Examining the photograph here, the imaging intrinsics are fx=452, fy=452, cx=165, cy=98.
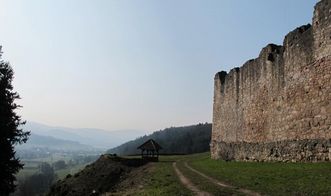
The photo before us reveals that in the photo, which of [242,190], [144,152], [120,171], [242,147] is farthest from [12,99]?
[144,152]

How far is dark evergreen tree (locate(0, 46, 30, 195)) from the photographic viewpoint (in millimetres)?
27750

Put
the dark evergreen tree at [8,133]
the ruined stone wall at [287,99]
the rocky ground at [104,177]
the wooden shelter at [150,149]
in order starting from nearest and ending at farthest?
the ruined stone wall at [287,99]
the dark evergreen tree at [8,133]
the rocky ground at [104,177]
the wooden shelter at [150,149]

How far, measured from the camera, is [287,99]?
83.0 ft

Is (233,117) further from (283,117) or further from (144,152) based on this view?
(144,152)

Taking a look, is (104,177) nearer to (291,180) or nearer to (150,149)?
(150,149)

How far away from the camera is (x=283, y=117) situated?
2575 cm

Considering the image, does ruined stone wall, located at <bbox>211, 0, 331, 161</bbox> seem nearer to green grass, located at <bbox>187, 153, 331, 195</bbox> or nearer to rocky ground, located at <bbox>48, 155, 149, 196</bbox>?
green grass, located at <bbox>187, 153, 331, 195</bbox>

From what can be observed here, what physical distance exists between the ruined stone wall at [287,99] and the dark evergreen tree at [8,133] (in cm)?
1498

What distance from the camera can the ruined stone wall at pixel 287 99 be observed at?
20.5 meters

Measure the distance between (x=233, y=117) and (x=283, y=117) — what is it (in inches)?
476

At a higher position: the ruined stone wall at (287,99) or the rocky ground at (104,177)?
the ruined stone wall at (287,99)

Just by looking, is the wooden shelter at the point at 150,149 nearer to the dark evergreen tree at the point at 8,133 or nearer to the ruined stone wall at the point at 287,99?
the ruined stone wall at the point at 287,99

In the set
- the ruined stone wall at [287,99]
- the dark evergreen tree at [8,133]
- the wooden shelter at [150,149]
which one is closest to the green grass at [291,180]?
the ruined stone wall at [287,99]

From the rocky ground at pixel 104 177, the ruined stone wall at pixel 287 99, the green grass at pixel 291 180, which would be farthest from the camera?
the rocky ground at pixel 104 177
